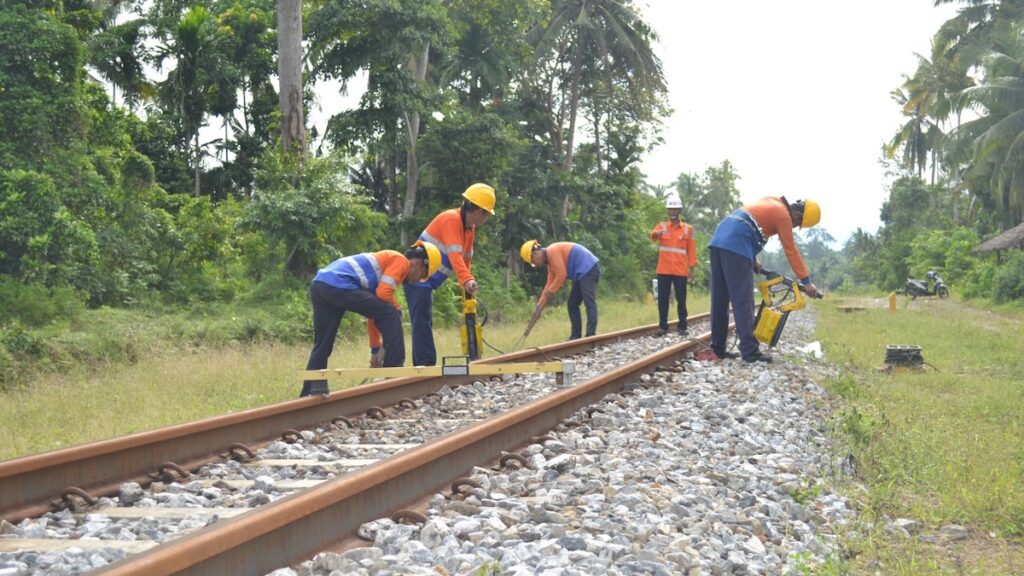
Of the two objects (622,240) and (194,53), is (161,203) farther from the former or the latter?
(622,240)

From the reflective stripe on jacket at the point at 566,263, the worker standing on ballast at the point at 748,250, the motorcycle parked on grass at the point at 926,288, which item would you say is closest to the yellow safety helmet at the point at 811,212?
the worker standing on ballast at the point at 748,250

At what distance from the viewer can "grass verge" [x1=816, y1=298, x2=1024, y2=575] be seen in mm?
3631

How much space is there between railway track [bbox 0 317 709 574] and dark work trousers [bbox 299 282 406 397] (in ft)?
1.14

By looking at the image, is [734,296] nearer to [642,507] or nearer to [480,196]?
[480,196]

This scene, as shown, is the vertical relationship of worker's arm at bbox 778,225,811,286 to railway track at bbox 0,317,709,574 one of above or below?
above

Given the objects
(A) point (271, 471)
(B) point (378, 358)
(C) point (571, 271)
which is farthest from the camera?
(C) point (571, 271)

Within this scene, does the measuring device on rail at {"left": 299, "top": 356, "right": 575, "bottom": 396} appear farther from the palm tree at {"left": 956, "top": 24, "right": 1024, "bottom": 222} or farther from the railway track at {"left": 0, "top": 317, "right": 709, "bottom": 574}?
the palm tree at {"left": 956, "top": 24, "right": 1024, "bottom": 222}

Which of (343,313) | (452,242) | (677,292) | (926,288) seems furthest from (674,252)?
(926,288)

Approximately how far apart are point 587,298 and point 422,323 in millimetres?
4331

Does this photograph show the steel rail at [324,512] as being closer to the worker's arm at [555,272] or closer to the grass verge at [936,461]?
the grass verge at [936,461]

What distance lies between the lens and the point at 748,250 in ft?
30.3

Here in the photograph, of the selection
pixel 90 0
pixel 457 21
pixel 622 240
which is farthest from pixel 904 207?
pixel 90 0

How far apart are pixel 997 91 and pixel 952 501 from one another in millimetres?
36533

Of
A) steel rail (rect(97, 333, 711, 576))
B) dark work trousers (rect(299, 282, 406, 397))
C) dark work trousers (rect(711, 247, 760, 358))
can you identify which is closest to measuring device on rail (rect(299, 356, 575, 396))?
dark work trousers (rect(299, 282, 406, 397))
